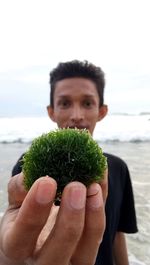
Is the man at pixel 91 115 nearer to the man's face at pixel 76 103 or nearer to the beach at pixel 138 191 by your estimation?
the man's face at pixel 76 103

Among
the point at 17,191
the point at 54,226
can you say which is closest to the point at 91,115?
the point at 17,191

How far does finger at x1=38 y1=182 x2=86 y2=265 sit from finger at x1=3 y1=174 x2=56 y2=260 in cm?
6

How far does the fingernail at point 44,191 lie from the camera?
1.41 meters

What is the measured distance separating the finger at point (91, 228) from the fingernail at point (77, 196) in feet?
0.37

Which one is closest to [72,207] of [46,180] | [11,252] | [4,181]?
[46,180]

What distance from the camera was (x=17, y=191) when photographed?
1.85 meters

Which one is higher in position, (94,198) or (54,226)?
(94,198)

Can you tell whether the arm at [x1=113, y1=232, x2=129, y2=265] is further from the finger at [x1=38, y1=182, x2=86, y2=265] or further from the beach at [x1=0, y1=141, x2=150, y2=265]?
the finger at [x1=38, y1=182, x2=86, y2=265]

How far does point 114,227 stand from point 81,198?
8.34 feet

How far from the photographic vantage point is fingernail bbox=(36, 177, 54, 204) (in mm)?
1405

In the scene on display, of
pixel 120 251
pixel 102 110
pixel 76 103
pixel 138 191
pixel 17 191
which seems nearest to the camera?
pixel 17 191

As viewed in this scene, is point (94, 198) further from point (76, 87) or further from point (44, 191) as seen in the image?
point (76, 87)

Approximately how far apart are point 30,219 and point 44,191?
7.1 inches

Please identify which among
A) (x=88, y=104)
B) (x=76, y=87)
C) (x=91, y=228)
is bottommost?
(x=91, y=228)
